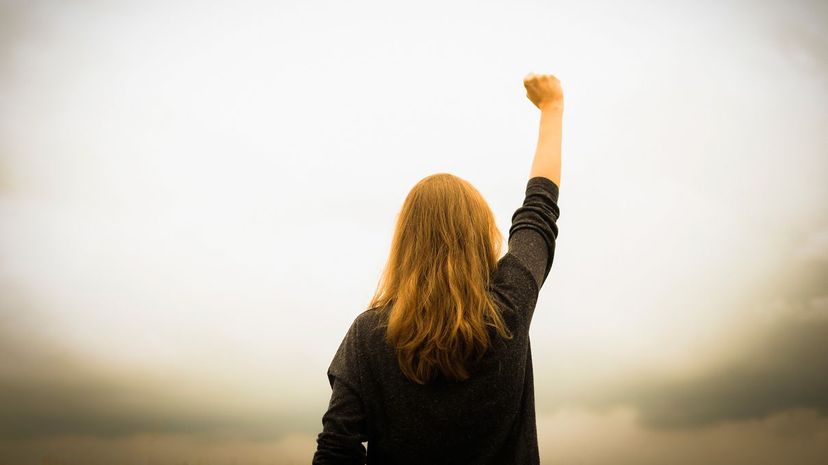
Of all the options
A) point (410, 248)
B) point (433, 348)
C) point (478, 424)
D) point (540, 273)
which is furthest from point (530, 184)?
point (478, 424)

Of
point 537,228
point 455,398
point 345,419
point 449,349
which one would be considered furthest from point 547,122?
point 345,419

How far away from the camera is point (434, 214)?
290 centimetres

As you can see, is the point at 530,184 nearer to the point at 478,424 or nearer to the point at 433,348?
the point at 433,348

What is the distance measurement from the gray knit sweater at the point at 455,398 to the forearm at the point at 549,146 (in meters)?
0.19

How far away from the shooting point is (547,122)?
307 cm

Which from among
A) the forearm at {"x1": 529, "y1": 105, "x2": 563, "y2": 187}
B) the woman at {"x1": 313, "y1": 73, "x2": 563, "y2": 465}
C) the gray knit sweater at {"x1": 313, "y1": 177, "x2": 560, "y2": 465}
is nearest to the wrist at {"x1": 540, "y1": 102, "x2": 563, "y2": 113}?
the forearm at {"x1": 529, "y1": 105, "x2": 563, "y2": 187}

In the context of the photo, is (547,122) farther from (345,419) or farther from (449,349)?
(345,419)

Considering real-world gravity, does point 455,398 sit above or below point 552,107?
below

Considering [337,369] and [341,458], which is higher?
[337,369]

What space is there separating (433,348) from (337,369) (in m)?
0.52

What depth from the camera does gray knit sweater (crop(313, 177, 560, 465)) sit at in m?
2.57

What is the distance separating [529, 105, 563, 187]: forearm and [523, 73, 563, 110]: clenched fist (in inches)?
1.2

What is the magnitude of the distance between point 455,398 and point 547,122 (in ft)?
4.73

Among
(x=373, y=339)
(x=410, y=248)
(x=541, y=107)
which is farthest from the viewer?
(x=541, y=107)
